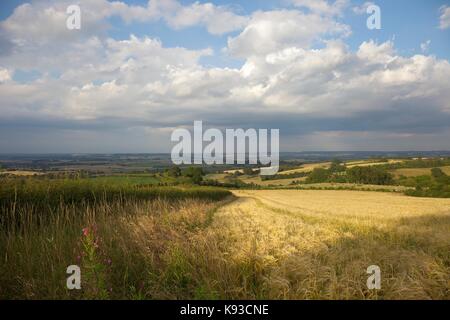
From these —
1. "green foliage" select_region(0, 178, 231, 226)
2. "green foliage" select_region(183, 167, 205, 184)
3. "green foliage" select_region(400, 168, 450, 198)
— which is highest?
"green foliage" select_region(0, 178, 231, 226)

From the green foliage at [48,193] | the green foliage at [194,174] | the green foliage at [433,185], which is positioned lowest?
the green foliage at [433,185]

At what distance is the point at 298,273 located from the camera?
5195 mm

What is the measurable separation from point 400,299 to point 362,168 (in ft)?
256

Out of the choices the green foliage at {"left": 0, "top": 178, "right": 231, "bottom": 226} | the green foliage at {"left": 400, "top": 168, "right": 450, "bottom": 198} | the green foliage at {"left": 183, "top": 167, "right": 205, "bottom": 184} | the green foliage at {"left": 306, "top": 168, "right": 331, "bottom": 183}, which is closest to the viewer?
the green foliage at {"left": 0, "top": 178, "right": 231, "bottom": 226}

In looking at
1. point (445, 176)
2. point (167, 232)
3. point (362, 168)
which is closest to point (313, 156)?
point (362, 168)

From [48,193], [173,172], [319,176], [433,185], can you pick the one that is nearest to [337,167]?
[319,176]

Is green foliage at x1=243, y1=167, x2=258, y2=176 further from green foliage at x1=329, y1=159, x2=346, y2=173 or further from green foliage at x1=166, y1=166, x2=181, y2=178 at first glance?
green foliage at x1=166, y1=166, x2=181, y2=178

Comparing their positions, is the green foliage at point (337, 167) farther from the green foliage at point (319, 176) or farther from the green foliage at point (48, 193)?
the green foliage at point (48, 193)

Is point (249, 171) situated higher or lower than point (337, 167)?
lower

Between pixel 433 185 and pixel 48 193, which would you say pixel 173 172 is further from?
pixel 433 185

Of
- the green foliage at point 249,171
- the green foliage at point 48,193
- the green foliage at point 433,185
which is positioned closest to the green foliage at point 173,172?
the green foliage at point 249,171

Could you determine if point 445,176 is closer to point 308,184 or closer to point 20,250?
point 308,184

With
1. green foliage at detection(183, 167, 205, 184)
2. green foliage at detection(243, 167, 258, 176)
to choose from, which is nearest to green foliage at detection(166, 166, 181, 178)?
green foliage at detection(183, 167, 205, 184)
